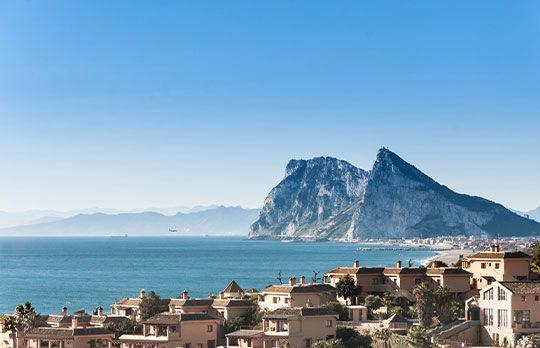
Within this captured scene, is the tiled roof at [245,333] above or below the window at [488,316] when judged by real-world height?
below

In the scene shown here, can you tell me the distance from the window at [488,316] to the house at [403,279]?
12326 millimetres

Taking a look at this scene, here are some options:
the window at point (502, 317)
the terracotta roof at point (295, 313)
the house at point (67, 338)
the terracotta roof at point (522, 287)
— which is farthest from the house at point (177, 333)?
the terracotta roof at point (522, 287)

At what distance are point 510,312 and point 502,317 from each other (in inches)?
38.9

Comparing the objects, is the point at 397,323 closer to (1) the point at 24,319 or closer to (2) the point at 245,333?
(2) the point at 245,333

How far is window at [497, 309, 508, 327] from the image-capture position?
6688cm

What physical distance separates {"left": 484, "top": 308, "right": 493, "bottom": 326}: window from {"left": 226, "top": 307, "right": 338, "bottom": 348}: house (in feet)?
38.8

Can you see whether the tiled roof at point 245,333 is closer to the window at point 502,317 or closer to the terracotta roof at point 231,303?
the terracotta roof at point 231,303

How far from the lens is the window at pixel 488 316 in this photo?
6812 centimetres

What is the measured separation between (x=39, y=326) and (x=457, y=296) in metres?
37.3

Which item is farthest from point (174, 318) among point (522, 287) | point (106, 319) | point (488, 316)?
point (522, 287)

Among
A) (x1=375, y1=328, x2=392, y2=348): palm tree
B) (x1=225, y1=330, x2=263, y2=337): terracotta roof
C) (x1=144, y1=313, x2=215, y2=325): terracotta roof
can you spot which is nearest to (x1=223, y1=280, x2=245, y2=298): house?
Result: (x1=144, y1=313, x2=215, y2=325): terracotta roof

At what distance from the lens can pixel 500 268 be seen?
3248 inches

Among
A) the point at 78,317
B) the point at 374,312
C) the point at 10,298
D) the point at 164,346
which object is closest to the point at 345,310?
the point at 374,312

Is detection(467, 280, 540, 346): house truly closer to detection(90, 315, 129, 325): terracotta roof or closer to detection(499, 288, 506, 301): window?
Result: detection(499, 288, 506, 301): window
